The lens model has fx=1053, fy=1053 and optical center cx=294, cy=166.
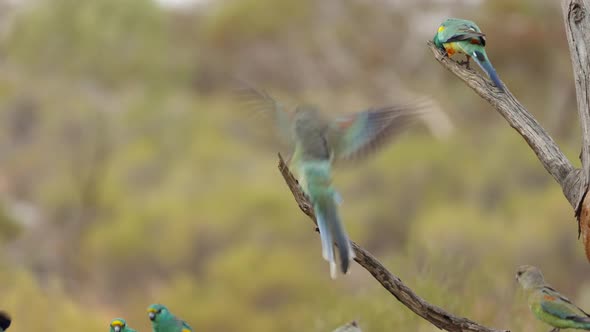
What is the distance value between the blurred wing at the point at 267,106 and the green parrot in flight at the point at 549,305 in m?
0.96

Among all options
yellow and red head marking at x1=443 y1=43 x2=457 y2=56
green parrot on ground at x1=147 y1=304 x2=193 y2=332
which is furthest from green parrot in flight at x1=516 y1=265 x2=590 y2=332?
green parrot on ground at x1=147 y1=304 x2=193 y2=332

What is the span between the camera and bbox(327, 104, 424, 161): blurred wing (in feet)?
12.1

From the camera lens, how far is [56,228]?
21.3 m

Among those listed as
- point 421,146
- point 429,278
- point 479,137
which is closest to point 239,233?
point 421,146

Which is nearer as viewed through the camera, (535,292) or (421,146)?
(535,292)

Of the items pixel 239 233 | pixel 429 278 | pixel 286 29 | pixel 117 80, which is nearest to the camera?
pixel 429 278

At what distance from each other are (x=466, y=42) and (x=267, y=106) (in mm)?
751

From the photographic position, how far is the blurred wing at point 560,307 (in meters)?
3.24

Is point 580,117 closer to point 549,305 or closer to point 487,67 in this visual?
point 487,67

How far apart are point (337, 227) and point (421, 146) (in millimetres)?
20409

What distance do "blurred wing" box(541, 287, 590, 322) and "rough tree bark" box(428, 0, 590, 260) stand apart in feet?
0.75

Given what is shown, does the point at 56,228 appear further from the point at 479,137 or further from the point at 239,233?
the point at 479,137

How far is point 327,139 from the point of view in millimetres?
3650

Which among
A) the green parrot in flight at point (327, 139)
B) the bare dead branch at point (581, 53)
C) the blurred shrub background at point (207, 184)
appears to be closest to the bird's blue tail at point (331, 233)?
the green parrot in flight at point (327, 139)
